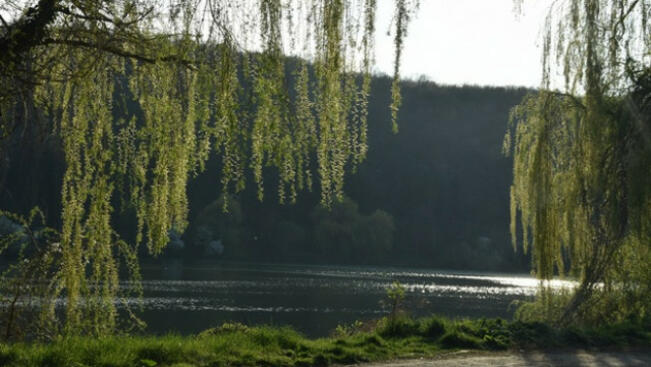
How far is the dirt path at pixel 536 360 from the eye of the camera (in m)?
8.11

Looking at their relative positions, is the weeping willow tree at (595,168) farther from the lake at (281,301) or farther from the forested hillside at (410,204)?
the forested hillside at (410,204)

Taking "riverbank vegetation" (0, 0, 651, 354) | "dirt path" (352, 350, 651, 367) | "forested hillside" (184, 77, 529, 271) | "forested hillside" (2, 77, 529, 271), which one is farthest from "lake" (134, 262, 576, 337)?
"forested hillside" (184, 77, 529, 271)

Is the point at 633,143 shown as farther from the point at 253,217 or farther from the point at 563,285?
the point at 253,217

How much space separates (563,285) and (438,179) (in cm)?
10234

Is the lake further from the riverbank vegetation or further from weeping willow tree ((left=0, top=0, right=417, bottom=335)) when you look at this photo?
weeping willow tree ((left=0, top=0, right=417, bottom=335))

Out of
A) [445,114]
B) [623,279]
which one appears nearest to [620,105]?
[623,279]

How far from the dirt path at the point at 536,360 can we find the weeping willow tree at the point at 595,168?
243cm

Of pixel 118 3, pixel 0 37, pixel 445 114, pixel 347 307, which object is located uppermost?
pixel 445 114

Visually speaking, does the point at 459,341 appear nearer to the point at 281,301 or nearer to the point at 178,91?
the point at 178,91

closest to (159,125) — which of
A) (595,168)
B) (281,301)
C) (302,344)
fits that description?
(302,344)

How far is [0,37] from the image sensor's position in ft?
19.5

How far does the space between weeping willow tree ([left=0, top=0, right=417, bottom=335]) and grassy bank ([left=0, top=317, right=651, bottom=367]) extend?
68 cm

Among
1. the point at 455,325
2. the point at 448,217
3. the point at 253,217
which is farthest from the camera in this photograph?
the point at 448,217

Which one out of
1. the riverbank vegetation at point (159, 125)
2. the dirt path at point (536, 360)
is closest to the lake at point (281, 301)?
the dirt path at point (536, 360)
